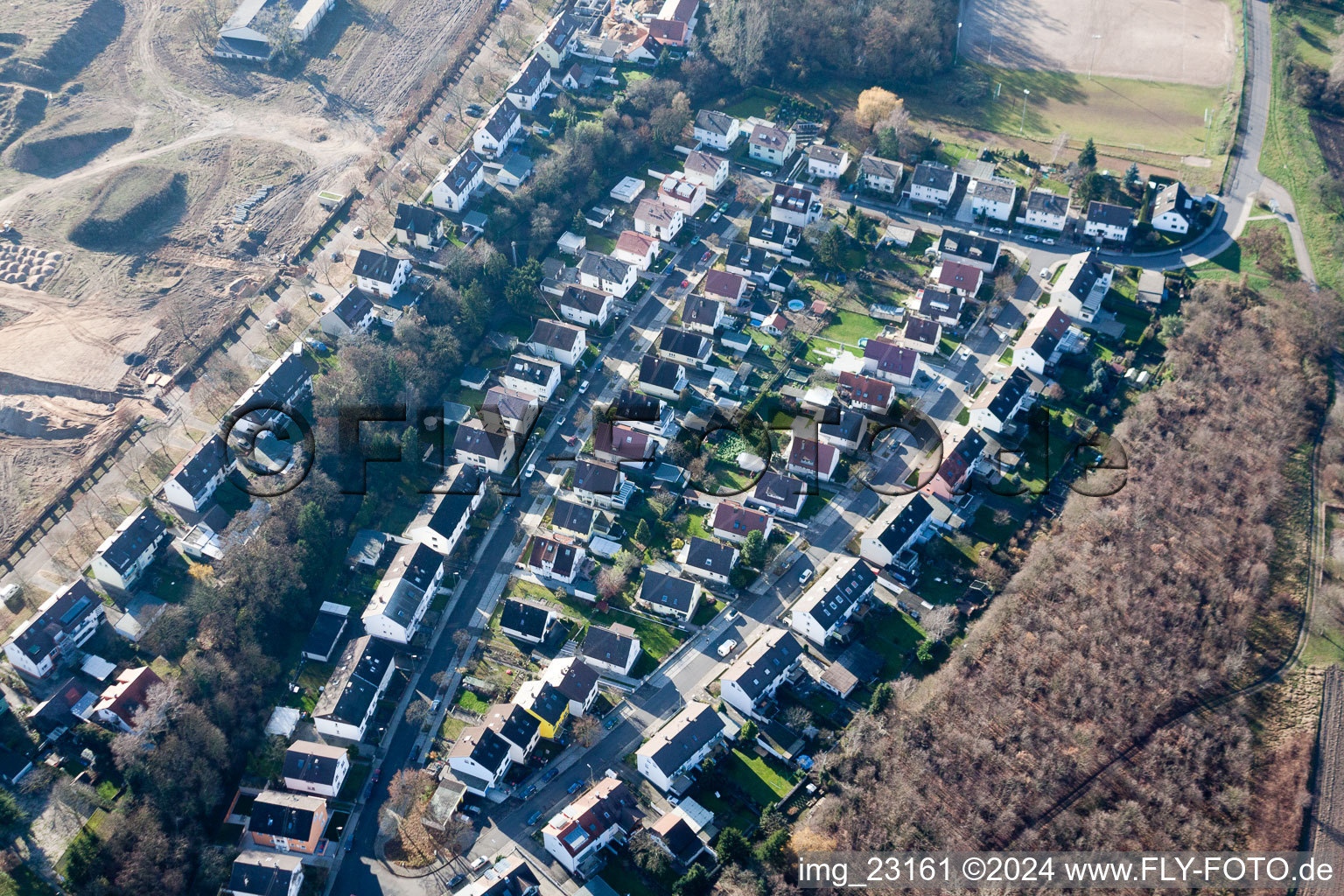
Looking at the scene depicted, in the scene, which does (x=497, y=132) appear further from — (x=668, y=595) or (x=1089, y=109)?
(x=1089, y=109)

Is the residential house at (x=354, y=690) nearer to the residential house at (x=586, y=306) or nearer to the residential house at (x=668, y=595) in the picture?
the residential house at (x=668, y=595)

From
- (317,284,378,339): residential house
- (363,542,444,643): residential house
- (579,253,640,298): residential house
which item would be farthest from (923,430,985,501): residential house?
(317,284,378,339): residential house

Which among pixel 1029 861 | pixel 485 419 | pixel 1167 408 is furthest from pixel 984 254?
pixel 1029 861

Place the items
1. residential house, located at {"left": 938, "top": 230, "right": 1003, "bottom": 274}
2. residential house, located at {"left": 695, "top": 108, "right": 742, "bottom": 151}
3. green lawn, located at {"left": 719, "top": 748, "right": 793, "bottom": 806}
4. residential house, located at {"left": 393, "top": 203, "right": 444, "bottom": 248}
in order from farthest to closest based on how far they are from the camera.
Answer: residential house, located at {"left": 695, "top": 108, "right": 742, "bottom": 151}, residential house, located at {"left": 393, "top": 203, "right": 444, "bottom": 248}, residential house, located at {"left": 938, "top": 230, "right": 1003, "bottom": 274}, green lawn, located at {"left": 719, "top": 748, "right": 793, "bottom": 806}

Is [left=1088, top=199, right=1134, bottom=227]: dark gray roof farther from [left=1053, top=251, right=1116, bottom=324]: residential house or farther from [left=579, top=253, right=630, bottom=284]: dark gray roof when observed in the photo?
[left=579, top=253, right=630, bottom=284]: dark gray roof

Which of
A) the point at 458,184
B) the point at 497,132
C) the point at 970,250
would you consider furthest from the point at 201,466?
the point at 970,250

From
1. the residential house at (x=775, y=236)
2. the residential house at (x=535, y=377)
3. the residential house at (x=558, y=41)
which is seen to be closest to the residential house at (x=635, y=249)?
the residential house at (x=775, y=236)
